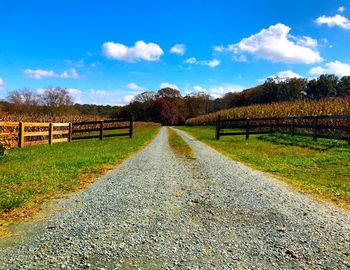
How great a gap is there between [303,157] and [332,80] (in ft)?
222

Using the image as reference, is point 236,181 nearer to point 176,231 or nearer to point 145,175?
point 145,175

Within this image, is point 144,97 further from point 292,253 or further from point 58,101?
point 292,253

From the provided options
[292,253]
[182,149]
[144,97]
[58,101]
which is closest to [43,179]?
[292,253]

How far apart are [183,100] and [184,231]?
349ft

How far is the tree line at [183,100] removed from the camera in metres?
66.7

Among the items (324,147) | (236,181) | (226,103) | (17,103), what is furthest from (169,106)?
(236,181)

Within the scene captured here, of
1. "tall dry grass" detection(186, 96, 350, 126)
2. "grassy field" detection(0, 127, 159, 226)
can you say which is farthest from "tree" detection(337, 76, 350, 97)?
"grassy field" detection(0, 127, 159, 226)

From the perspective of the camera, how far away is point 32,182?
275 inches

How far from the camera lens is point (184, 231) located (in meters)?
3.99

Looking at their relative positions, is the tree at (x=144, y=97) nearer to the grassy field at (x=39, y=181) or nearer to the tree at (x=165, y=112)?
the tree at (x=165, y=112)

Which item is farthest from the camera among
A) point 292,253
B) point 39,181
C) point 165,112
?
point 165,112

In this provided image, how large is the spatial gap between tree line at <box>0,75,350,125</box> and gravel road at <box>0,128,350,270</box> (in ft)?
114

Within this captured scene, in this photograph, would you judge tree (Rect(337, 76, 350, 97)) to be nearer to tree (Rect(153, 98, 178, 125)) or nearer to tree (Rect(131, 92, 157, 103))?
tree (Rect(153, 98, 178, 125))

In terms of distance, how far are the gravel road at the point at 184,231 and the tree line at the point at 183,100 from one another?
1369 inches
